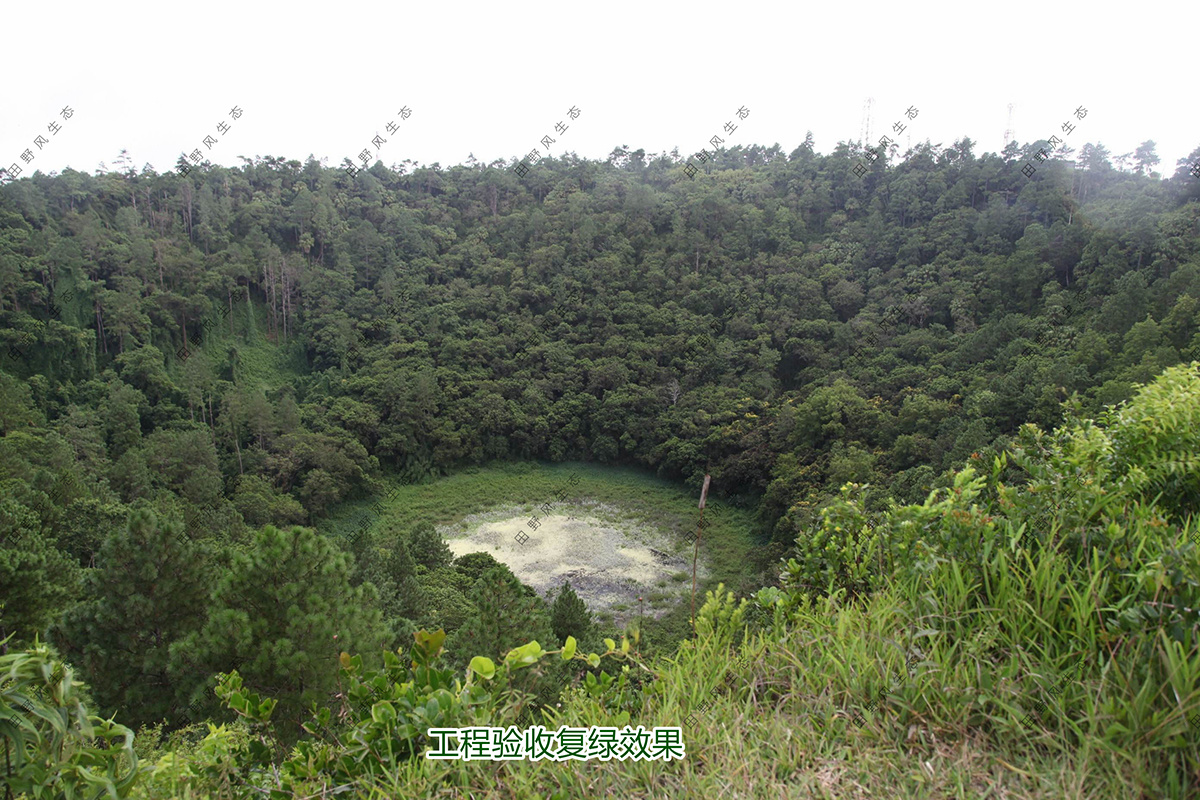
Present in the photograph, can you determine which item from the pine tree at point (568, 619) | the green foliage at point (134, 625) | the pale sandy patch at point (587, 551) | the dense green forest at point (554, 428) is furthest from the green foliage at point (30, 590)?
the pale sandy patch at point (587, 551)

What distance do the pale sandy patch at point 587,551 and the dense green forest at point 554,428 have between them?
1348 mm

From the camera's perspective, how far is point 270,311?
2612cm

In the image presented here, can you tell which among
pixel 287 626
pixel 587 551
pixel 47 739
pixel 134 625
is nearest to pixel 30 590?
pixel 134 625

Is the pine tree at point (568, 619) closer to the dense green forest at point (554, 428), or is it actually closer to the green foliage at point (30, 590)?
the dense green forest at point (554, 428)

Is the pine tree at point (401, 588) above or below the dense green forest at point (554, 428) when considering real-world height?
below

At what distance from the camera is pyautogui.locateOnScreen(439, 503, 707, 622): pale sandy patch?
14.2m

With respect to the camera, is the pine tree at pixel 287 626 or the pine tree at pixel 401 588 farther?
the pine tree at pixel 401 588

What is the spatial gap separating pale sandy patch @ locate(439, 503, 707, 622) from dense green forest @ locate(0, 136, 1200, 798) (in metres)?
1.35

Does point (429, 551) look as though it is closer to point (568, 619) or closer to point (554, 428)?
point (568, 619)

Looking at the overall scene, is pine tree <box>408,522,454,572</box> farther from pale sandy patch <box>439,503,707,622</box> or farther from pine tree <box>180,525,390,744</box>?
pine tree <box>180,525,390,744</box>

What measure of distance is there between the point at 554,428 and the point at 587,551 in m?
7.52

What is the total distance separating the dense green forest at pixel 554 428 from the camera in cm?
144

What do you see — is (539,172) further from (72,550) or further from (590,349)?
(72,550)

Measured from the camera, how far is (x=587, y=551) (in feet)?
53.2
